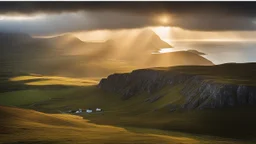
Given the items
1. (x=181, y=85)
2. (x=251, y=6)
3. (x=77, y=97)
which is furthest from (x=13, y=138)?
(x=77, y=97)

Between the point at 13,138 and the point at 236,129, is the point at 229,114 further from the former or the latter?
the point at 13,138

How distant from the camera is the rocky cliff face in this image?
79688 millimetres

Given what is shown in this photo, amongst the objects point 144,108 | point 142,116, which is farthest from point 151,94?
point 142,116

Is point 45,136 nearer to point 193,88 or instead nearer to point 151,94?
point 193,88

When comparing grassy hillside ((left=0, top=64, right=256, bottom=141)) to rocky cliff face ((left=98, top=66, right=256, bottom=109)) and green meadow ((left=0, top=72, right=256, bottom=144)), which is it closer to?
green meadow ((left=0, top=72, right=256, bottom=144))

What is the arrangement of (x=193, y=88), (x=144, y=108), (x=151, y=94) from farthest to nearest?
(x=151, y=94) → (x=144, y=108) → (x=193, y=88)

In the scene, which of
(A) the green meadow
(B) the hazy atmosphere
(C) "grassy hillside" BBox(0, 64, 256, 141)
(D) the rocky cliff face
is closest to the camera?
(B) the hazy atmosphere

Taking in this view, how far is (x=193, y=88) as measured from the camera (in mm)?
92688

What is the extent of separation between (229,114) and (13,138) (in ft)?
155

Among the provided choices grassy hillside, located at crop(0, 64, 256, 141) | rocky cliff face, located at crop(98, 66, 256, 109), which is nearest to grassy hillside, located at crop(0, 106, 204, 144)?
grassy hillside, located at crop(0, 64, 256, 141)

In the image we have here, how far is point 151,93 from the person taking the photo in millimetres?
119375

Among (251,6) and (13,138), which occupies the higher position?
(251,6)

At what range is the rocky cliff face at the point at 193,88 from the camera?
261ft

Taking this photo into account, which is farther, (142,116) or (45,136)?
(142,116)
